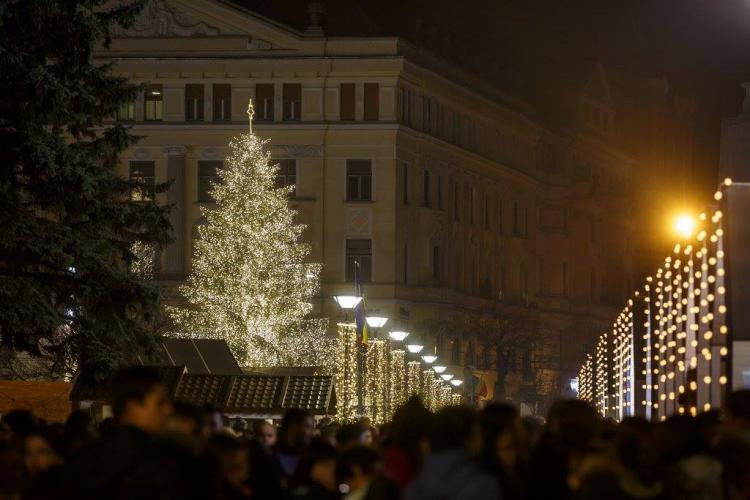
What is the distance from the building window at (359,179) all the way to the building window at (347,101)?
6.22ft

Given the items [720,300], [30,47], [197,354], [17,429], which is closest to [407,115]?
[197,354]

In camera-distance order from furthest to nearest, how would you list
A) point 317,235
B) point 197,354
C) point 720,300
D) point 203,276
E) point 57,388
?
point 317,235
point 203,276
point 197,354
point 57,388
point 720,300

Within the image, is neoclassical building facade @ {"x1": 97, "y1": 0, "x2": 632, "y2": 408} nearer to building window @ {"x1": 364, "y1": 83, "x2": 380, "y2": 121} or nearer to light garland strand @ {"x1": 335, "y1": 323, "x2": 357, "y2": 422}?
building window @ {"x1": 364, "y1": 83, "x2": 380, "y2": 121}

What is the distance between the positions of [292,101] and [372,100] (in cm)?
339

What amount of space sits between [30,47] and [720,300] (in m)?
15.4

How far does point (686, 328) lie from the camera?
2627 cm

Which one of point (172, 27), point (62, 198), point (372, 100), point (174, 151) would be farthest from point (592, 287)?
point (62, 198)

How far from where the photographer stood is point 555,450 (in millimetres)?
13664

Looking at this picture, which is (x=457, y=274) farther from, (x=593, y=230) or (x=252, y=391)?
(x=252, y=391)

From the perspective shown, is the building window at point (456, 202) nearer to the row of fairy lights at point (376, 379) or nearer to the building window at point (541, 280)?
the building window at point (541, 280)

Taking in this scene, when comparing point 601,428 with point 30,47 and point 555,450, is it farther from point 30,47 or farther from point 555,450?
point 30,47

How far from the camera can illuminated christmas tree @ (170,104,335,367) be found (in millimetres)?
70688

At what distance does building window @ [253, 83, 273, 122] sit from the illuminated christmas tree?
2283cm

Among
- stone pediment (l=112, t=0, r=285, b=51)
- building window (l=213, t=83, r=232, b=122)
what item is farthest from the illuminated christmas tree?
building window (l=213, t=83, r=232, b=122)
